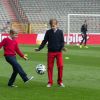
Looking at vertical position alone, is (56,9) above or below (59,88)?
below

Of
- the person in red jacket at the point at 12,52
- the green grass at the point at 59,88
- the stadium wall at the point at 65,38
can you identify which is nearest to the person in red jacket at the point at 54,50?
the green grass at the point at 59,88

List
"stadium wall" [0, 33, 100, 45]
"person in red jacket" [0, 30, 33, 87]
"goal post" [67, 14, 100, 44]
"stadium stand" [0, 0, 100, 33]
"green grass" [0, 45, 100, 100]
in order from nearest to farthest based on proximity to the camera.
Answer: "green grass" [0, 45, 100, 100] → "person in red jacket" [0, 30, 33, 87] → "stadium wall" [0, 33, 100, 45] → "goal post" [67, 14, 100, 44] → "stadium stand" [0, 0, 100, 33]

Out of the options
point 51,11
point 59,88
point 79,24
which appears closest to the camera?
point 59,88

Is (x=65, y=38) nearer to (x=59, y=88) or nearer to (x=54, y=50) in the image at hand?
(x=54, y=50)

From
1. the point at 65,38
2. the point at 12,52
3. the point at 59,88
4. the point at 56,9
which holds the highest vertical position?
the point at 12,52

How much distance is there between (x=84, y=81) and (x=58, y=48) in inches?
62.7

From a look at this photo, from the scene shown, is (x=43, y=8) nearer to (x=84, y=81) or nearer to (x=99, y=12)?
(x=99, y=12)

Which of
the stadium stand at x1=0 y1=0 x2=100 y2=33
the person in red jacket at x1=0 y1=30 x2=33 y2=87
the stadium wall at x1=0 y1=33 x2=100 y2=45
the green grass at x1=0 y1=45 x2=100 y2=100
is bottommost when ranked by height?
the stadium wall at x1=0 y1=33 x2=100 y2=45

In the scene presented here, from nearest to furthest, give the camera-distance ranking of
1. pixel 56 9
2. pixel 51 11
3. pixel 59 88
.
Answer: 1. pixel 59 88
2. pixel 51 11
3. pixel 56 9

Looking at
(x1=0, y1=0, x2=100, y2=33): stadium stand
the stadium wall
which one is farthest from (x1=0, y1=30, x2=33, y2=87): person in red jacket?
(x1=0, y1=0, x2=100, y2=33): stadium stand

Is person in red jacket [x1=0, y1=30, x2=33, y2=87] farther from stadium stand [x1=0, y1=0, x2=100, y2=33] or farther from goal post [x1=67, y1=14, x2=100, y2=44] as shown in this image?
goal post [x1=67, y1=14, x2=100, y2=44]

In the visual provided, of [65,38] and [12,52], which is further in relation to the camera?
[65,38]

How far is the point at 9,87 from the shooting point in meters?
12.5

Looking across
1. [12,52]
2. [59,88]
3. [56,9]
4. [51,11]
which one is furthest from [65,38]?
[59,88]
